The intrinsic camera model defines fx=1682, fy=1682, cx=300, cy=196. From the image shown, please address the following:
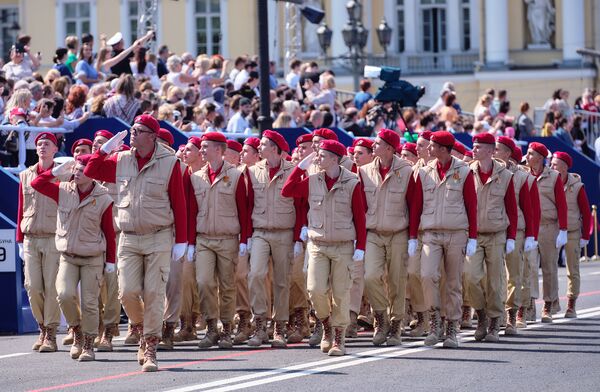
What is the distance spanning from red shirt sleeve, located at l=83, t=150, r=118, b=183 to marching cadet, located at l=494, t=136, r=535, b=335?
4.79 m

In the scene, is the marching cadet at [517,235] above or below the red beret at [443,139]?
below

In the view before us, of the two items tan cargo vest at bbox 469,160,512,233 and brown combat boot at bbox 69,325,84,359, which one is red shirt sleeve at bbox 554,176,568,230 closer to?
tan cargo vest at bbox 469,160,512,233

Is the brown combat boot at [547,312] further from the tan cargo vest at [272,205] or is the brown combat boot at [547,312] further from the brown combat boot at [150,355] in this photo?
the brown combat boot at [150,355]

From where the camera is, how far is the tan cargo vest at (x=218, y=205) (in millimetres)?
16969

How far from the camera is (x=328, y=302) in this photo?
16156mm

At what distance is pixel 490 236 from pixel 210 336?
3.12m

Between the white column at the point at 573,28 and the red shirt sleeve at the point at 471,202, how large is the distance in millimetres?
34340

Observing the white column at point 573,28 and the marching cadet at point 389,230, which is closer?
the marching cadet at point 389,230

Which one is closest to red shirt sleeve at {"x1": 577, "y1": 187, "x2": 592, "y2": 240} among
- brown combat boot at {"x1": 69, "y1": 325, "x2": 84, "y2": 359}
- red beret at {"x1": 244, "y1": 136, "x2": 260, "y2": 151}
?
red beret at {"x1": 244, "y1": 136, "x2": 260, "y2": 151}

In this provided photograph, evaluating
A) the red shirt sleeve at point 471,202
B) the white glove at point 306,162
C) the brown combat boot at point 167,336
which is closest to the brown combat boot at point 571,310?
the red shirt sleeve at point 471,202

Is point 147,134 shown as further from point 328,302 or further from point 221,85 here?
point 221,85

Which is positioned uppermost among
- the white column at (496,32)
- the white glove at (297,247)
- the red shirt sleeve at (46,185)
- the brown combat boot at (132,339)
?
the white column at (496,32)

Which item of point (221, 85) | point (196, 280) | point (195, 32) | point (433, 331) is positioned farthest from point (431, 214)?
point (195, 32)

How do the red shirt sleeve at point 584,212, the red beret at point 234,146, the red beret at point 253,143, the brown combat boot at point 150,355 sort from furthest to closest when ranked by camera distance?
1. the red shirt sleeve at point 584,212
2. the red beret at point 234,146
3. the red beret at point 253,143
4. the brown combat boot at point 150,355
